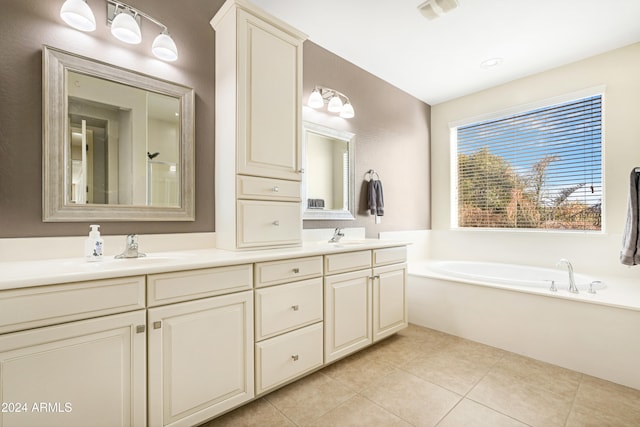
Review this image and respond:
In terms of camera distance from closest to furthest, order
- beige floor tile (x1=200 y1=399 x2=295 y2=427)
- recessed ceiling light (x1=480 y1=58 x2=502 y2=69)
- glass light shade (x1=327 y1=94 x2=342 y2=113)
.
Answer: beige floor tile (x1=200 y1=399 x2=295 y2=427), glass light shade (x1=327 y1=94 x2=342 y2=113), recessed ceiling light (x1=480 y1=58 x2=502 y2=69)

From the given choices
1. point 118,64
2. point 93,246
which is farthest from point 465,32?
point 93,246

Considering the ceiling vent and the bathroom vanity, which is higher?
the ceiling vent

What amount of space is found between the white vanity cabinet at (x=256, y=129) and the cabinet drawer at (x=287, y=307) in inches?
13.2

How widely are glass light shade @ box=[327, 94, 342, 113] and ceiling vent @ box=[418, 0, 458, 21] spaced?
0.89 metres

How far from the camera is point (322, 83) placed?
2662 millimetres

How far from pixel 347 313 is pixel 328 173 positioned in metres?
1.25

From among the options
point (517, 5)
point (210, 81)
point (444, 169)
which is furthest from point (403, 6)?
point (444, 169)

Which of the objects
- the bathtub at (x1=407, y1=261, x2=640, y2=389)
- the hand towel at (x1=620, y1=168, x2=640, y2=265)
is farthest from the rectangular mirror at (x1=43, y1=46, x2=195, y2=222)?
the hand towel at (x1=620, y1=168, x2=640, y2=265)

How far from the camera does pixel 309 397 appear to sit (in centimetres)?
169

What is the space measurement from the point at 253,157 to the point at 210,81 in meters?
0.62

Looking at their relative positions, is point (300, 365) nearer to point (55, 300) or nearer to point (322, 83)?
point (55, 300)

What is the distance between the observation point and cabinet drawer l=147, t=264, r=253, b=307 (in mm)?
1242

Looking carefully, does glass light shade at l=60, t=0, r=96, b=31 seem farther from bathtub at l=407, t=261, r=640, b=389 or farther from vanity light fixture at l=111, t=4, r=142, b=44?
bathtub at l=407, t=261, r=640, b=389

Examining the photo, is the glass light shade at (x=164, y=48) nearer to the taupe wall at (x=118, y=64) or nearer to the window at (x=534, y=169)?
the taupe wall at (x=118, y=64)
